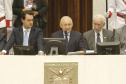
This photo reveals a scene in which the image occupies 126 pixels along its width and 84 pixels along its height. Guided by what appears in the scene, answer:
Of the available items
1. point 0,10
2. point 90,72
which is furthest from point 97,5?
point 90,72

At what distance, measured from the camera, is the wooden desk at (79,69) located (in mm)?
3885

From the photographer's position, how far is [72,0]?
7.15 metres

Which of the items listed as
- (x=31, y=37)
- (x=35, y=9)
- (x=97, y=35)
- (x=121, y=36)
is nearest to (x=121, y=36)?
(x=121, y=36)

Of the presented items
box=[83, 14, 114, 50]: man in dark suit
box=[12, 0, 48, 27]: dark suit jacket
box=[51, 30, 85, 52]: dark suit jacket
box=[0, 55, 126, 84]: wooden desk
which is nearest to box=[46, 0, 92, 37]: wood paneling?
box=[12, 0, 48, 27]: dark suit jacket

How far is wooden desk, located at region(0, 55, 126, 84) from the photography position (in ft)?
12.7

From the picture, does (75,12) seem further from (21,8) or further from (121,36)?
(121,36)

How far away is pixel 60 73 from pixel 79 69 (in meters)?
0.22

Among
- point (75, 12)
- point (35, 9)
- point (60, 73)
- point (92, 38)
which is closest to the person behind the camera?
point (60, 73)

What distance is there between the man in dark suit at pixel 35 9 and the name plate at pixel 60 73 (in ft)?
7.72

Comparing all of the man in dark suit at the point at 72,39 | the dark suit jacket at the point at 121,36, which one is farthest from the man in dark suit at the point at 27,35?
the dark suit jacket at the point at 121,36

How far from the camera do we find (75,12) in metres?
7.13

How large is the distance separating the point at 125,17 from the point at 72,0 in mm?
1880

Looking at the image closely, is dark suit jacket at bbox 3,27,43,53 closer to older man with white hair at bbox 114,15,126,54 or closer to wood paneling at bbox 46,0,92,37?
older man with white hair at bbox 114,15,126,54

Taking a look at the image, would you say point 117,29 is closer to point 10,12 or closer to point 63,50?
point 63,50
